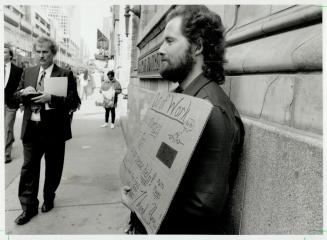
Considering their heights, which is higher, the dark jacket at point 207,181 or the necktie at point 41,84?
the necktie at point 41,84

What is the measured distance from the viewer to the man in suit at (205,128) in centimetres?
142

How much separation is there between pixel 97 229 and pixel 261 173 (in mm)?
2373

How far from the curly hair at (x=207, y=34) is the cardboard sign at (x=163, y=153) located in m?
0.28

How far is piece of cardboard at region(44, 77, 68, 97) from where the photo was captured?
3.47 m

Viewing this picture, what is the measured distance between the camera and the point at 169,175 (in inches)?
60.3

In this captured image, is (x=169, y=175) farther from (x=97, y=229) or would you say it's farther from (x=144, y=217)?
(x=97, y=229)

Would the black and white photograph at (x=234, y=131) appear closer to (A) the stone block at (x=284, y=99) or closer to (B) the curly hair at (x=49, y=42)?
(A) the stone block at (x=284, y=99)

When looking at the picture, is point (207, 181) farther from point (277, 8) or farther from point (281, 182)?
point (277, 8)

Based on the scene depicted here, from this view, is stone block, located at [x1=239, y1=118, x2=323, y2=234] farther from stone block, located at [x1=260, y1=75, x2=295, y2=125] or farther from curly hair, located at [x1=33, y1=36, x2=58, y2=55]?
curly hair, located at [x1=33, y1=36, x2=58, y2=55]

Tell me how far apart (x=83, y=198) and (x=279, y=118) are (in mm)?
3361

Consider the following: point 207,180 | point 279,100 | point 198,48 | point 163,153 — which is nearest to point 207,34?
point 198,48

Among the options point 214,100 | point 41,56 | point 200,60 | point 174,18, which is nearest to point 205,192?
point 214,100

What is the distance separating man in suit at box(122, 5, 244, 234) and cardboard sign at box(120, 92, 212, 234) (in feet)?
0.15

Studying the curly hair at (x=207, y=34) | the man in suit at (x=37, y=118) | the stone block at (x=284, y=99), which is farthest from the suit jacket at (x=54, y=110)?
the stone block at (x=284, y=99)
